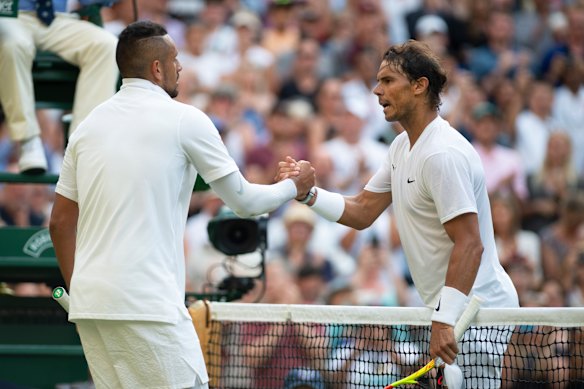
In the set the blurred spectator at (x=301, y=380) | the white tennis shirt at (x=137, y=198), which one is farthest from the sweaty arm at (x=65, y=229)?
the blurred spectator at (x=301, y=380)

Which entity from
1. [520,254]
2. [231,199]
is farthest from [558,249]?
[231,199]

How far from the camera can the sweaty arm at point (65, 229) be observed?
18.5 feet

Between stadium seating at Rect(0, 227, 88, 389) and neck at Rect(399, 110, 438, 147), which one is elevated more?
neck at Rect(399, 110, 438, 147)

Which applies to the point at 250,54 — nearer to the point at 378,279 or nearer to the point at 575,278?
the point at 378,279

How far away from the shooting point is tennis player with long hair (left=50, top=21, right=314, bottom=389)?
523cm

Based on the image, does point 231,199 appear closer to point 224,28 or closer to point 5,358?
point 5,358

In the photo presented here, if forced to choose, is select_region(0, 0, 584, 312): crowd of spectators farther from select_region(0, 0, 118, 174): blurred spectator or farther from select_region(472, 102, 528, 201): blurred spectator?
select_region(0, 0, 118, 174): blurred spectator

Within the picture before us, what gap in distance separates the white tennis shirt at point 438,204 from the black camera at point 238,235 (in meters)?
2.47

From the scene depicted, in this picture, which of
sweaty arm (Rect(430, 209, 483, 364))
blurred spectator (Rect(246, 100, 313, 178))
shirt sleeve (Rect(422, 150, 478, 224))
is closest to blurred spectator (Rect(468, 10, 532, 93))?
blurred spectator (Rect(246, 100, 313, 178))

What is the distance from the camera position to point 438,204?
5742mm

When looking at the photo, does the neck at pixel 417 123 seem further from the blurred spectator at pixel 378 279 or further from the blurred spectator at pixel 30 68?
the blurred spectator at pixel 378 279

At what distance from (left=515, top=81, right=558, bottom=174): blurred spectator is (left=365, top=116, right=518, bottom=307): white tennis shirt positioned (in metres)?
7.32

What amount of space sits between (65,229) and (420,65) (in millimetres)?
1901

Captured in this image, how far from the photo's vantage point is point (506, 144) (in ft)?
43.8
